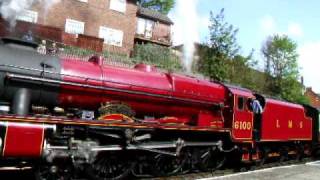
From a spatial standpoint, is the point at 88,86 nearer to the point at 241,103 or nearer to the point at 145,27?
the point at 241,103

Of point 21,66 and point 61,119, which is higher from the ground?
point 21,66

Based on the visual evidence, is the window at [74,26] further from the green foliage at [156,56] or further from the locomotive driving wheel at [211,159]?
the locomotive driving wheel at [211,159]

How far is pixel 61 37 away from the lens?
97.0 ft

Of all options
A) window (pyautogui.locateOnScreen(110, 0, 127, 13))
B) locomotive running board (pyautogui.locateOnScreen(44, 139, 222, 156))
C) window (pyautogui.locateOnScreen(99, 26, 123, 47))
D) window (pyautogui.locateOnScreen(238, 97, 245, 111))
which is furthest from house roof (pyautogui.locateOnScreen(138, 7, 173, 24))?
locomotive running board (pyautogui.locateOnScreen(44, 139, 222, 156))

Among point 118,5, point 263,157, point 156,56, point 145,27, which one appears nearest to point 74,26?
point 118,5

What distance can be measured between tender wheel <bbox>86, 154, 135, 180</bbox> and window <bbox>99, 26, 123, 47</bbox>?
2490 cm

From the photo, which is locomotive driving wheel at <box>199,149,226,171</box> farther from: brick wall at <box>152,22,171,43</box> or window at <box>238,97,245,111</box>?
brick wall at <box>152,22,171,43</box>

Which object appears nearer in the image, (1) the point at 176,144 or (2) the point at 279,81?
(1) the point at 176,144

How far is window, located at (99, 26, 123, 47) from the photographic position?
1404 inches

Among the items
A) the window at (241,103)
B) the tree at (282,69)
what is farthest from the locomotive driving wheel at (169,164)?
the tree at (282,69)

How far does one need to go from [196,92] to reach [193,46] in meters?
32.8

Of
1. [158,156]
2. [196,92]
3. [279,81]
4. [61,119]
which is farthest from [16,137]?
[279,81]

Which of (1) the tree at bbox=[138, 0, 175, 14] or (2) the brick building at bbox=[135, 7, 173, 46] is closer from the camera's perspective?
(2) the brick building at bbox=[135, 7, 173, 46]

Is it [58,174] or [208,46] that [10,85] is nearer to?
[58,174]
